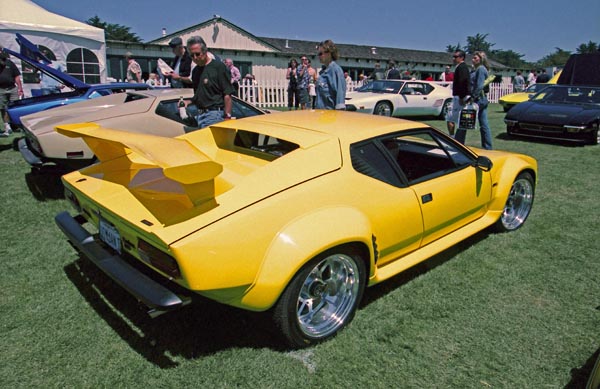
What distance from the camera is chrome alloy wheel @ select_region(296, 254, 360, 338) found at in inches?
96.7

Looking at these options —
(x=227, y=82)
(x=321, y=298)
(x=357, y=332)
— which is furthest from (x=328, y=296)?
(x=227, y=82)

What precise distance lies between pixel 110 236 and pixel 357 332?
1.62 meters

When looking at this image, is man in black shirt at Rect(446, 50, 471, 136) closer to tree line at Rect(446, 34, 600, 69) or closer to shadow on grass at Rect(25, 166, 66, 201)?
shadow on grass at Rect(25, 166, 66, 201)

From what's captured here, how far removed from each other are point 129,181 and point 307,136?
1187 mm

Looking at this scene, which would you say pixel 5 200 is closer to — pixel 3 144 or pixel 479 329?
pixel 3 144

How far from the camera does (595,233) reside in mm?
4184

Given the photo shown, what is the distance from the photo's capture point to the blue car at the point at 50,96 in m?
6.55

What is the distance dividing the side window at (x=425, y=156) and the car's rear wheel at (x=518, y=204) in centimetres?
95

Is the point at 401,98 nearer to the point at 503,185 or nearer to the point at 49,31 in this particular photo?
the point at 503,185

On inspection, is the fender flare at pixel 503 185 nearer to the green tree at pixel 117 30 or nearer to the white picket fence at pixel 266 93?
the white picket fence at pixel 266 93

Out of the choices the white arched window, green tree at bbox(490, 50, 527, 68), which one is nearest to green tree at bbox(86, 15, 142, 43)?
the white arched window

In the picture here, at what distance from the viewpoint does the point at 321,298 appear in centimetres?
257

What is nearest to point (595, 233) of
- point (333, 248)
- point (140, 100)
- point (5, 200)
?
point (333, 248)

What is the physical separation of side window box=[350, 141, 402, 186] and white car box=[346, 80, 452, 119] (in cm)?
877
